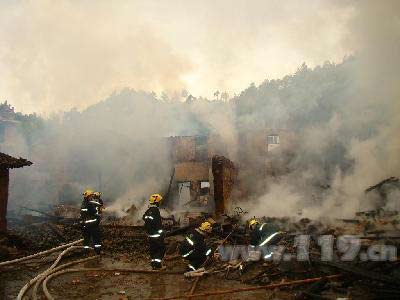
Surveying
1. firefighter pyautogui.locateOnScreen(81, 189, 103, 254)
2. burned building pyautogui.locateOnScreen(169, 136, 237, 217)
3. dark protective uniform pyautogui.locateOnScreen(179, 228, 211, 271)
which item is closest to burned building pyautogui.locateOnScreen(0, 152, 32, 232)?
firefighter pyautogui.locateOnScreen(81, 189, 103, 254)

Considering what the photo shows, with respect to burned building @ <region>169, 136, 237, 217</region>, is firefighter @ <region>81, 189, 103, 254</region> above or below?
below

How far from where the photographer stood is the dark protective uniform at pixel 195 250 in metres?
8.31

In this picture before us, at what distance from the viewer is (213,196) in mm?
21469

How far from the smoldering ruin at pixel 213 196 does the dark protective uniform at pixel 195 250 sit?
217 millimetres

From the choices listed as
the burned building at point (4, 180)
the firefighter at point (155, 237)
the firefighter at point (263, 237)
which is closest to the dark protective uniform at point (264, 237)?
the firefighter at point (263, 237)

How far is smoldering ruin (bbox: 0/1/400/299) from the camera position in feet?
24.8

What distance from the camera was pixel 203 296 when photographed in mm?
6641

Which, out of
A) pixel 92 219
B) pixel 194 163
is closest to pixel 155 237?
pixel 92 219

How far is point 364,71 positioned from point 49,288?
1828cm

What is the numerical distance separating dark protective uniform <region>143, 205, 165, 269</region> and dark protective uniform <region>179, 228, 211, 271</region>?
1.03m

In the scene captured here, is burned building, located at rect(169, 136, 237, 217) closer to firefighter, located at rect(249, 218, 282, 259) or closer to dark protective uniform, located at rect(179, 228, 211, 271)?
firefighter, located at rect(249, 218, 282, 259)

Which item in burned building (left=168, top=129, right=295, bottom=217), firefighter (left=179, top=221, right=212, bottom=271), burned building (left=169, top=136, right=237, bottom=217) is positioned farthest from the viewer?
burned building (left=169, top=136, right=237, bottom=217)

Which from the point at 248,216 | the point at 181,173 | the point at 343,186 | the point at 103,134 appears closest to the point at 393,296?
the point at 248,216

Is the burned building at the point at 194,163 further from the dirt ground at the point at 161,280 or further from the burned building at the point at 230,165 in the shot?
the dirt ground at the point at 161,280
